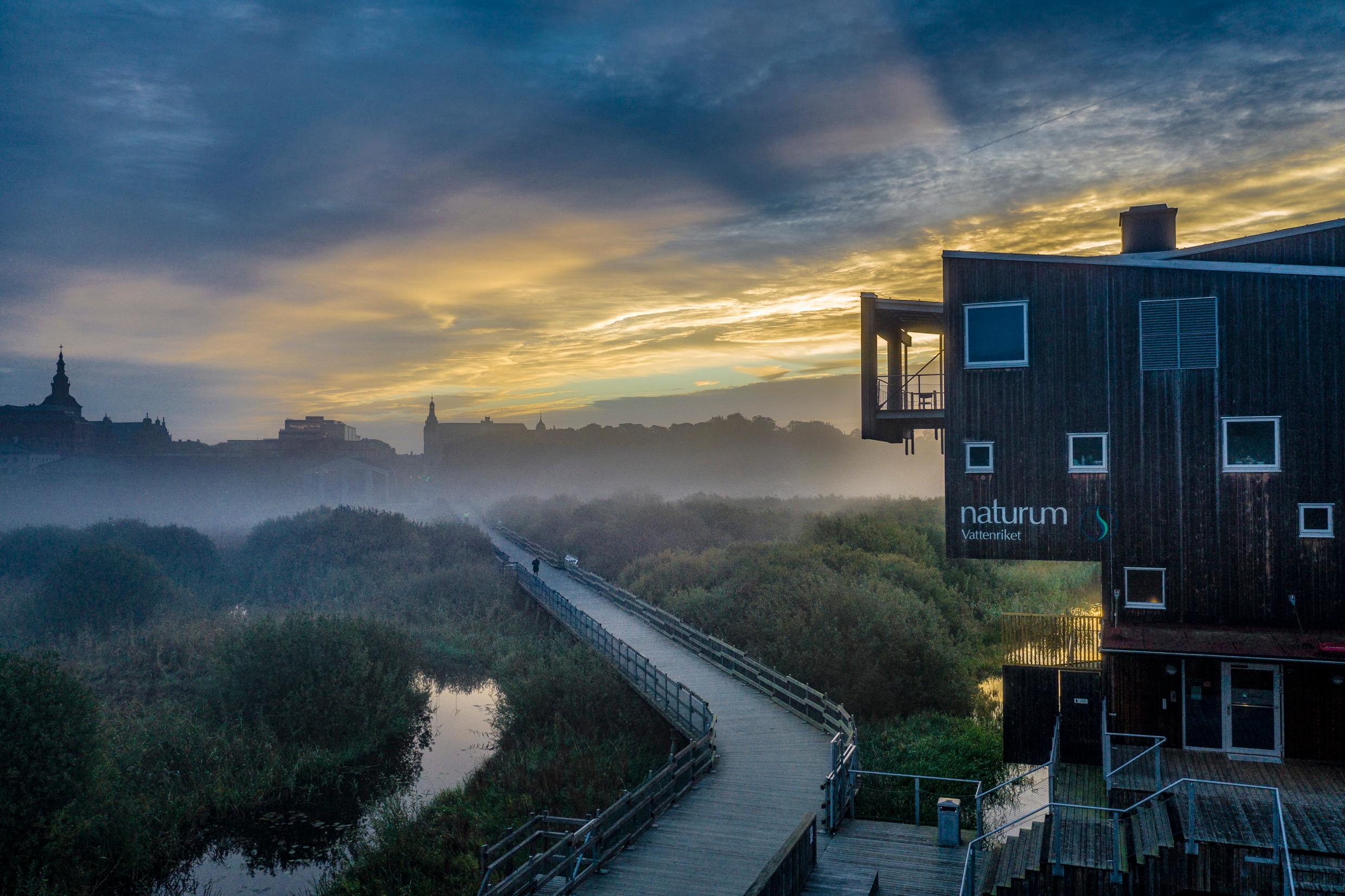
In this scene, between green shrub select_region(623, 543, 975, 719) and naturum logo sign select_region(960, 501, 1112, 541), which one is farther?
green shrub select_region(623, 543, 975, 719)

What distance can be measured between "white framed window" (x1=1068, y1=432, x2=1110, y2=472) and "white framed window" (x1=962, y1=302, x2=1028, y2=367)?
1.82 meters

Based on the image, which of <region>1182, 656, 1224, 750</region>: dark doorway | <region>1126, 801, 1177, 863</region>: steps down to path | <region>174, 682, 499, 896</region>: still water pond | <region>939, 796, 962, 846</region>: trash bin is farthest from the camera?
<region>174, 682, 499, 896</region>: still water pond

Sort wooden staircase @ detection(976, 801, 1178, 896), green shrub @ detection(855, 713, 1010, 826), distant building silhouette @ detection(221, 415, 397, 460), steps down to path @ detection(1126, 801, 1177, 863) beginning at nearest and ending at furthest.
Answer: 1. steps down to path @ detection(1126, 801, 1177, 863)
2. wooden staircase @ detection(976, 801, 1178, 896)
3. green shrub @ detection(855, 713, 1010, 826)
4. distant building silhouette @ detection(221, 415, 397, 460)

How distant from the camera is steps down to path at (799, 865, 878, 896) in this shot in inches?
455

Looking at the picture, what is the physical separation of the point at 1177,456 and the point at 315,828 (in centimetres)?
2162

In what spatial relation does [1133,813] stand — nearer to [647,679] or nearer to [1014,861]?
[1014,861]

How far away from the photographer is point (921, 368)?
19703 mm

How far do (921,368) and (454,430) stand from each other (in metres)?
163

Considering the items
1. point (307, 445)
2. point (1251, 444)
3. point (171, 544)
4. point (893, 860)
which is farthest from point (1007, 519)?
point (307, 445)

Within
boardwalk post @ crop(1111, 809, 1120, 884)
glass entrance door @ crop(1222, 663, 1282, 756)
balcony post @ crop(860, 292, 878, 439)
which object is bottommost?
boardwalk post @ crop(1111, 809, 1120, 884)

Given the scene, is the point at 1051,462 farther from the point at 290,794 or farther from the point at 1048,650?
the point at 290,794

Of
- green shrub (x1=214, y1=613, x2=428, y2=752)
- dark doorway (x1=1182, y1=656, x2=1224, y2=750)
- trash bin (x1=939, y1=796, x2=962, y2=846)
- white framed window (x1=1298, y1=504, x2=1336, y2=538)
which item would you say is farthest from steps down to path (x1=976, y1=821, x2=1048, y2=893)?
green shrub (x1=214, y1=613, x2=428, y2=752)

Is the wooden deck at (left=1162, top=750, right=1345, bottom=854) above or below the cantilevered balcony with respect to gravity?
below

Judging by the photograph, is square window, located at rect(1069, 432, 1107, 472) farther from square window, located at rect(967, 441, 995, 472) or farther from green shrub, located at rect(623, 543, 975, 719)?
green shrub, located at rect(623, 543, 975, 719)
